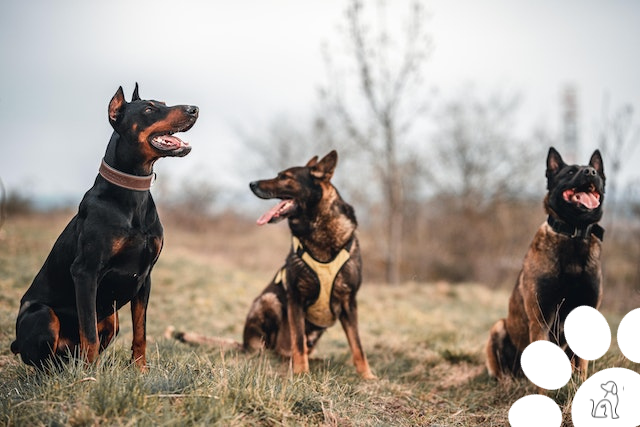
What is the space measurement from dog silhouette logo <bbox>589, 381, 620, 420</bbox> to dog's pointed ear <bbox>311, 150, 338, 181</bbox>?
269 cm

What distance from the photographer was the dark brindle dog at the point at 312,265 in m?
4.73

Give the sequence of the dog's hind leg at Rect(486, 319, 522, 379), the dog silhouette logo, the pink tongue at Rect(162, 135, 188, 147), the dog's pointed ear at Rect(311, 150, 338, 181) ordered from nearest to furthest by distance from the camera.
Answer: the dog silhouette logo → the pink tongue at Rect(162, 135, 188, 147) → the dog's hind leg at Rect(486, 319, 522, 379) → the dog's pointed ear at Rect(311, 150, 338, 181)

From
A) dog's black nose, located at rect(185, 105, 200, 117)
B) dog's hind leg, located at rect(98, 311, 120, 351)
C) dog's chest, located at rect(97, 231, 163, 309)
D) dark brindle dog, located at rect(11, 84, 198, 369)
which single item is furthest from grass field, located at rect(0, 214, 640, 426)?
dog's black nose, located at rect(185, 105, 200, 117)

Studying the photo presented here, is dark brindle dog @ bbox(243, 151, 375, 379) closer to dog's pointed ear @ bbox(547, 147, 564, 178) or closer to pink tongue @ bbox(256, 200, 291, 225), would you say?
pink tongue @ bbox(256, 200, 291, 225)

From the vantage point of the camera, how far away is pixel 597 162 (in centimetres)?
432

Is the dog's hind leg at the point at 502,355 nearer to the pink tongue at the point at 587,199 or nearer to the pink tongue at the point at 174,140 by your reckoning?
the pink tongue at the point at 587,199

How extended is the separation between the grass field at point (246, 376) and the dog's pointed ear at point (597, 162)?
65.1 inches

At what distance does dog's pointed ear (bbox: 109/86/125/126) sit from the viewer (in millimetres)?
3369

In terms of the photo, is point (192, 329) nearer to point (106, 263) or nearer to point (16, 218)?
point (106, 263)

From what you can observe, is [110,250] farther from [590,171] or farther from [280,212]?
[590,171]

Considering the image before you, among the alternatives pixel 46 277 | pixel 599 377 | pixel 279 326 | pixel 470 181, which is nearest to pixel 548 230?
pixel 599 377

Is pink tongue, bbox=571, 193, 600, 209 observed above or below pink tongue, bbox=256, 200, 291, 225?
above

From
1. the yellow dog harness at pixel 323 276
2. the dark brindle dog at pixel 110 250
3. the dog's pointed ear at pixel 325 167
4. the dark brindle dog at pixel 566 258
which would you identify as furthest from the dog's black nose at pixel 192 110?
the dark brindle dog at pixel 566 258

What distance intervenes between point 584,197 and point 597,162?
0.43m
